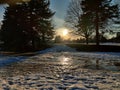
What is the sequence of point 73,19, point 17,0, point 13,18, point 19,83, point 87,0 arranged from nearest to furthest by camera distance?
point 19,83
point 17,0
point 87,0
point 13,18
point 73,19

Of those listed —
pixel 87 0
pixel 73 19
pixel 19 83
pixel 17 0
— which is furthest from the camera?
pixel 73 19

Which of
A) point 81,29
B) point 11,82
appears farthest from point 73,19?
point 11,82

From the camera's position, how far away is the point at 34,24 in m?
43.8

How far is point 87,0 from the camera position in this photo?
4259 cm

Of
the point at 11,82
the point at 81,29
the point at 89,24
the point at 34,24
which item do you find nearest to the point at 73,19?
the point at 81,29

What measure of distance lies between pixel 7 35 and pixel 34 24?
861cm

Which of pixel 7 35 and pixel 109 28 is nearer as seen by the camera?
pixel 109 28

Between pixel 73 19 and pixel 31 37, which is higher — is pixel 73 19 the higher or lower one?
the higher one

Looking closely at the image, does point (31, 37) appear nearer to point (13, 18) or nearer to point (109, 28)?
point (13, 18)

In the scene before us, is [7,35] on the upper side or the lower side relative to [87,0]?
lower

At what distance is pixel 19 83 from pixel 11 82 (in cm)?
47

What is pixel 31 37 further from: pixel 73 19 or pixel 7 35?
pixel 73 19

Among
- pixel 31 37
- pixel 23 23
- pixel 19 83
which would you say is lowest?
pixel 19 83

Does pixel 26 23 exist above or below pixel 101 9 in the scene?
below
